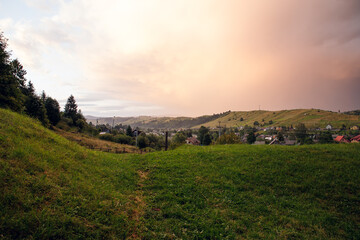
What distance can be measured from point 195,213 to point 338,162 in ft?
36.4

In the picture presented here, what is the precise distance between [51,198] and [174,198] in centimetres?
496

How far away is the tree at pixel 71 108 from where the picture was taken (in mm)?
72069

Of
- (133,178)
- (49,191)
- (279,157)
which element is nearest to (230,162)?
(279,157)

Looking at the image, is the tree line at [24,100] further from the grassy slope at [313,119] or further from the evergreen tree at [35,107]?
the grassy slope at [313,119]

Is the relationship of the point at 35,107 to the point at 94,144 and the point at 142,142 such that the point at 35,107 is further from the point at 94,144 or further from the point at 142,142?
the point at 142,142

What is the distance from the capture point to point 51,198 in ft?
17.3

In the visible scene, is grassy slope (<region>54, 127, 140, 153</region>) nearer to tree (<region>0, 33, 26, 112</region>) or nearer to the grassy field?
tree (<region>0, 33, 26, 112</region>)

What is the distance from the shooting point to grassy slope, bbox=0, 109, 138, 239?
415 centimetres

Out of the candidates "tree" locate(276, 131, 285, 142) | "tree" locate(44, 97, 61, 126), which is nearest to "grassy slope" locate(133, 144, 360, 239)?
"tree" locate(276, 131, 285, 142)

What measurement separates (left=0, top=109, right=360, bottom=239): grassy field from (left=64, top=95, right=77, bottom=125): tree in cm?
7306

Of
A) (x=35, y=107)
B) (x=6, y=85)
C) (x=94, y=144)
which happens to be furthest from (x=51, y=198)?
(x=35, y=107)

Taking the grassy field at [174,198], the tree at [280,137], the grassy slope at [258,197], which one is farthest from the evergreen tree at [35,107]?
the tree at [280,137]

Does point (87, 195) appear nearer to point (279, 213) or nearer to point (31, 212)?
point (31, 212)

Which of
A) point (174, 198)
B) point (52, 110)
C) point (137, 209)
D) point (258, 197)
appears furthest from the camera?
point (52, 110)
